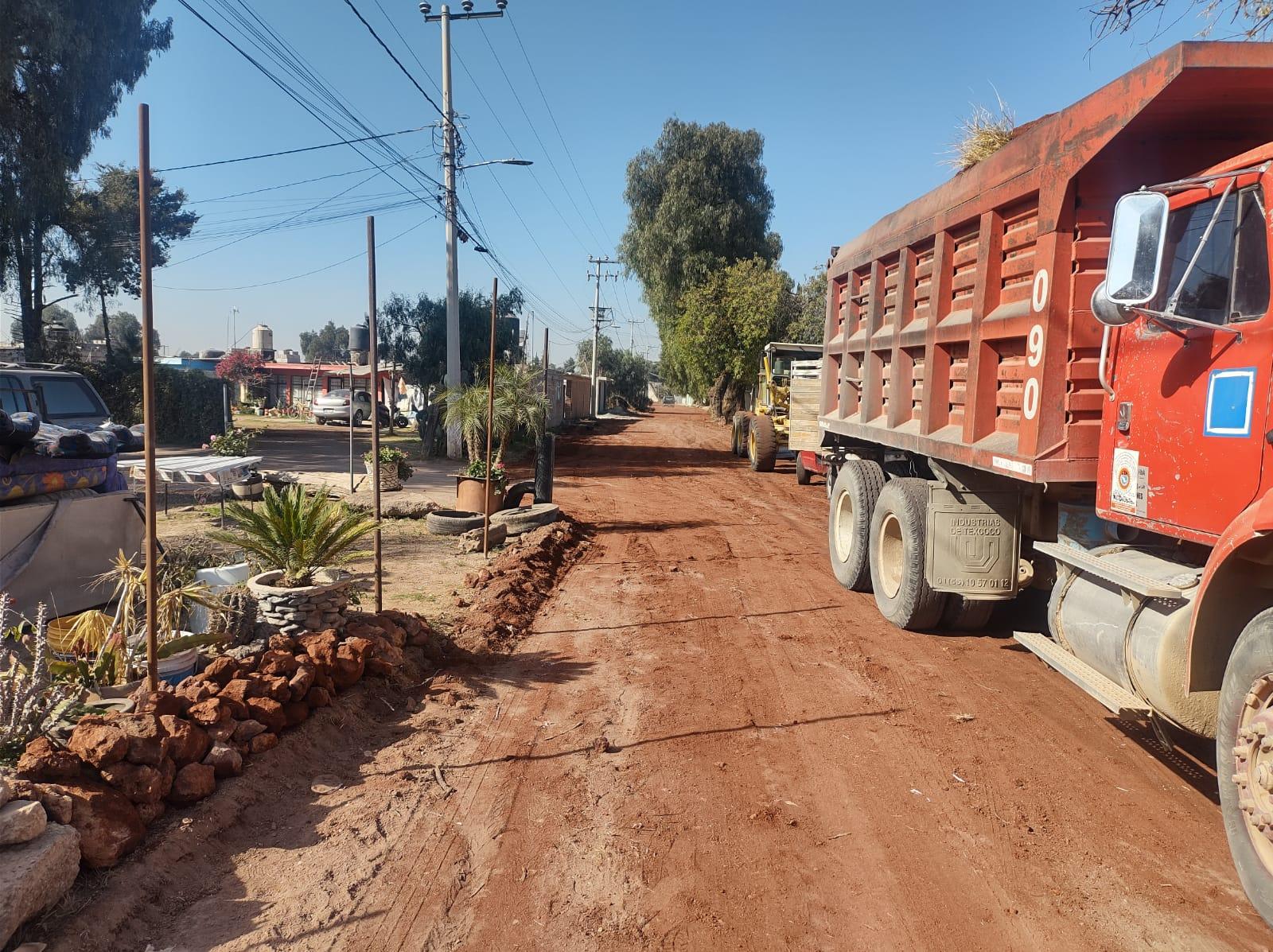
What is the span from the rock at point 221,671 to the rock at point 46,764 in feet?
3.39

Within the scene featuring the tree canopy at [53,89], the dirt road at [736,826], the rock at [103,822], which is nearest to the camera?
the dirt road at [736,826]

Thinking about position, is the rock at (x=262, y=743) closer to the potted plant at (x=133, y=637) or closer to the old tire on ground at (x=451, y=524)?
the potted plant at (x=133, y=637)

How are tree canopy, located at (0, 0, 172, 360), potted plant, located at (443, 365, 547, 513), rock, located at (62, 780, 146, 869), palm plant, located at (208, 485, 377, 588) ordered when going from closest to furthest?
rock, located at (62, 780, 146, 869)
palm plant, located at (208, 485, 377, 588)
potted plant, located at (443, 365, 547, 513)
tree canopy, located at (0, 0, 172, 360)

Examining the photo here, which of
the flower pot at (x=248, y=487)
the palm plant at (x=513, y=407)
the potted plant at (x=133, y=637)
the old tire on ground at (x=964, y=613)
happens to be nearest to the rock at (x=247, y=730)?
the potted plant at (x=133, y=637)

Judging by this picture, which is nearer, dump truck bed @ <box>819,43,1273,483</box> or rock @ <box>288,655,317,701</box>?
dump truck bed @ <box>819,43,1273,483</box>

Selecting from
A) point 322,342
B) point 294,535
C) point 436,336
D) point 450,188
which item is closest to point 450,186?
point 450,188

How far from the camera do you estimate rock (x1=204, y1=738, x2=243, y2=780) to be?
388 cm

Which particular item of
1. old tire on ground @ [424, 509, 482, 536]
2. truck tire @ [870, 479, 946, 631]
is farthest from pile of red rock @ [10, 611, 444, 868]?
old tire on ground @ [424, 509, 482, 536]

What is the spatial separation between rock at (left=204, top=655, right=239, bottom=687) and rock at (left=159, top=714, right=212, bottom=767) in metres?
0.58

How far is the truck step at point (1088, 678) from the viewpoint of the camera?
3.86m

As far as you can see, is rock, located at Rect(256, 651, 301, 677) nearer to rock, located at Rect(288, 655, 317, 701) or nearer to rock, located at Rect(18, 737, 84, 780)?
rock, located at Rect(288, 655, 317, 701)

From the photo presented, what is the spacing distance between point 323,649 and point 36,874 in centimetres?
217

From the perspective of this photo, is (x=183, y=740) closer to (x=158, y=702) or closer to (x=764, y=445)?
(x=158, y=702)

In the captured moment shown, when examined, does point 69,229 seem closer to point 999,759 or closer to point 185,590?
point 185,590
